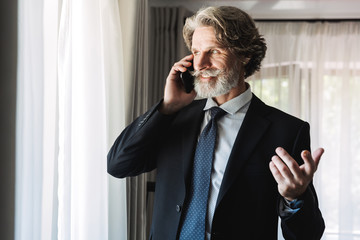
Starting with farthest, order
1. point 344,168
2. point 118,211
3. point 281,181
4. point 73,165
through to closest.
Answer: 1. point 344,168
2. point 118,211
3. point 73,165
4. point 281,181

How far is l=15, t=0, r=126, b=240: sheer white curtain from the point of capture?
47.6 inches

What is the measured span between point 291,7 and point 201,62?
320 cm

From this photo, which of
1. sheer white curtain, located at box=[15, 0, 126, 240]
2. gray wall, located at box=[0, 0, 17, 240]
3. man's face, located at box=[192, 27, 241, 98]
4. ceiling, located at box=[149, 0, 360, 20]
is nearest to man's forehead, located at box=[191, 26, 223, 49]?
man's face, located at box=[192, 27, 241, 98]

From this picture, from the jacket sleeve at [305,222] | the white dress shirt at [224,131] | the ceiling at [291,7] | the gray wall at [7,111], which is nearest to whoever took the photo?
the gray wall at [7,111]

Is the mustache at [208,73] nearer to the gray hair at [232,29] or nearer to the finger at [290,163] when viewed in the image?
the gray hair at [232,29]

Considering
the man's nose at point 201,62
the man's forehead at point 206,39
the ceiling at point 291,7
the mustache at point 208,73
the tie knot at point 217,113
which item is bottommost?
the tie knot at point 217,113

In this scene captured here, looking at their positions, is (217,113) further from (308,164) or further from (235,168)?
(308,164)

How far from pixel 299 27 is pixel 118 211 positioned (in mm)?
3000

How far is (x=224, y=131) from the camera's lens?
4.81ft

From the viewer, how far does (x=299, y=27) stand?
452 centimetres

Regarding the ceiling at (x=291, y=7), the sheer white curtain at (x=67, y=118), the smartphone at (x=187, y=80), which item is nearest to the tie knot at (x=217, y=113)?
the smartphone at (x=187, y=80)

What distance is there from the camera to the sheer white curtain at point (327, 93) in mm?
4379

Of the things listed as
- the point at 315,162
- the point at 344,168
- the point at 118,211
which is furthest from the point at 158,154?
the point at 344,168

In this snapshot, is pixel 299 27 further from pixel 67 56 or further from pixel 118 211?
pixel 67 56
